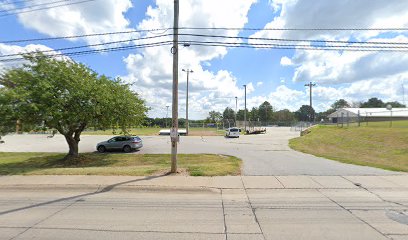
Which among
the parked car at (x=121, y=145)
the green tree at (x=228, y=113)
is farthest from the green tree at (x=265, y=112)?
the parked car at (x=121, y=145)

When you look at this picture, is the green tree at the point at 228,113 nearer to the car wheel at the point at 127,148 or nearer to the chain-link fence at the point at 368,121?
the chain-link fence at the point at 368,121

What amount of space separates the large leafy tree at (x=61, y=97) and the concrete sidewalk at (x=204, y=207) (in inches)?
210

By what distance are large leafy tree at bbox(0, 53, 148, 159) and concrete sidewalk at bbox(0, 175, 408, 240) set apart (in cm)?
534

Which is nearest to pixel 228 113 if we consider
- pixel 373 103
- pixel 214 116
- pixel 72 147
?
pixel 214 116

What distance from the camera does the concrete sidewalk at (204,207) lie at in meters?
5.04

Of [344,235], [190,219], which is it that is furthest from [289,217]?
[190,219]

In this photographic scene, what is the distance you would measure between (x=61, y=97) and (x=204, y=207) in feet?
38.6

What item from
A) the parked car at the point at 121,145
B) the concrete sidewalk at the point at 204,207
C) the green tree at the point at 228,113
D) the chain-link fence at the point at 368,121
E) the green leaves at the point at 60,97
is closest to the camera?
A: the concrete sidewalk at the point at 204,207

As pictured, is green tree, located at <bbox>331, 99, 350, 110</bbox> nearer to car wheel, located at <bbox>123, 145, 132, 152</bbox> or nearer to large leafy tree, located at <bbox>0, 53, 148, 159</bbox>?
car wheel, located at <bbox>123, 145, 132, 152</bbox>

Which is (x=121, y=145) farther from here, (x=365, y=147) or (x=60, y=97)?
(x=365, y=147)

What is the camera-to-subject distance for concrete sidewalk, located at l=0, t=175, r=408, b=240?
16.5 ft

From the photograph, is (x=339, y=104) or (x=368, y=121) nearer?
(x=368, y=121)

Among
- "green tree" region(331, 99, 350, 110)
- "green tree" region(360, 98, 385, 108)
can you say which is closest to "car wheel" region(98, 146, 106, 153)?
"green tree" region(360, 98, 385, 108)

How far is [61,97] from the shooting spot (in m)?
15.1
